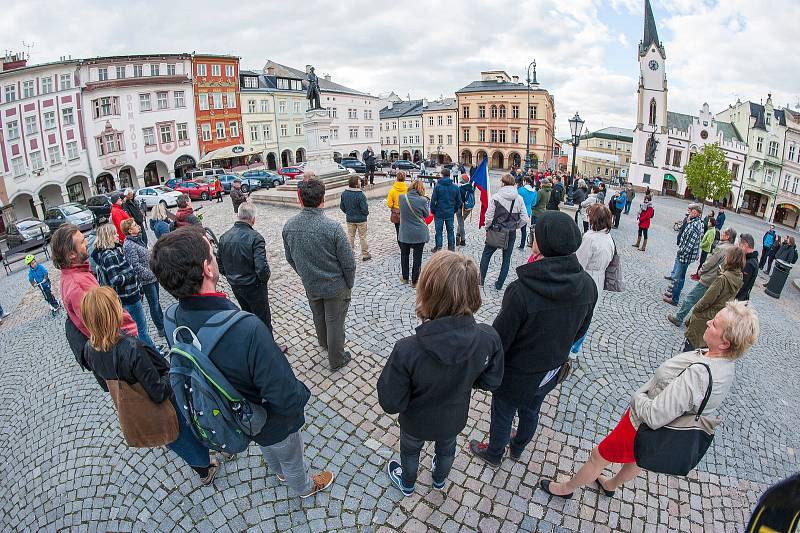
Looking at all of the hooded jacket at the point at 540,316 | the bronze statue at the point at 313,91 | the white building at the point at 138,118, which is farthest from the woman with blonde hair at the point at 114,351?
the white building at the point at 138,118

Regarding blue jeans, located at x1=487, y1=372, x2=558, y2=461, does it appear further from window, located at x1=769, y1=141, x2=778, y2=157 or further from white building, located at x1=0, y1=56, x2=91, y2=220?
window, located at x1=769, y1=141, x2=778, y2=157

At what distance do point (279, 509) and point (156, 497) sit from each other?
1.12 meters

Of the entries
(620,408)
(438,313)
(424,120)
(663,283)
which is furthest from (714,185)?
(438,313)

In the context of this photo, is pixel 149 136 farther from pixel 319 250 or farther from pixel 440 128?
pixel 440 128

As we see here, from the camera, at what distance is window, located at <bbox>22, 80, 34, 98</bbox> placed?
2785 cm

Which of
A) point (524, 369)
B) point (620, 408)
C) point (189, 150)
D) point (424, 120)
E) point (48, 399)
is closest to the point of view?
point (524, 369)

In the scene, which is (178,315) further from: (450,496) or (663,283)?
(663,283)

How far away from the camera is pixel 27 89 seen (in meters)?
28.0

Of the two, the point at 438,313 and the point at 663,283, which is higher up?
the point at 438,313

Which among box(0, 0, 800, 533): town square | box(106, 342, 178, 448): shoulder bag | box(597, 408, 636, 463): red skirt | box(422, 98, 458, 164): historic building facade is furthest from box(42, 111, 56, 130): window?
box(422, 98, 458, 164): historic building facade

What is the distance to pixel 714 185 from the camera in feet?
143

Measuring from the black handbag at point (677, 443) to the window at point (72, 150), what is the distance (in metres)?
39.7

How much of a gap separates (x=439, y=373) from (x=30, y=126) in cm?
3831

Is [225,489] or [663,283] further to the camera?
[663,283]
